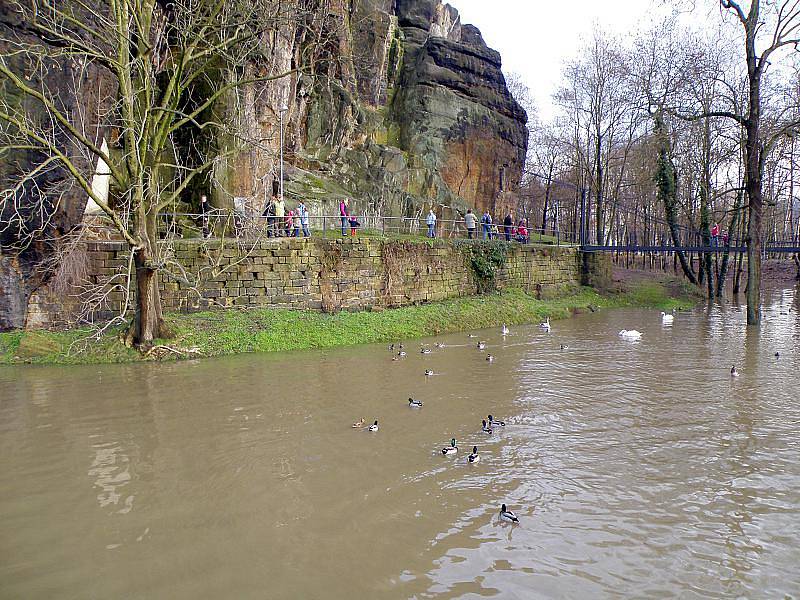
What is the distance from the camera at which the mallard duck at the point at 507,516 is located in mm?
5832

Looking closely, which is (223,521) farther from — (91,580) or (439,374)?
(439,374)

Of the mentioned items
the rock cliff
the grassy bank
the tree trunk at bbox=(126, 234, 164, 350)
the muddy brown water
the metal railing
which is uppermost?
the rock cliff

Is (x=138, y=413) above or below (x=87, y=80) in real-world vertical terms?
below

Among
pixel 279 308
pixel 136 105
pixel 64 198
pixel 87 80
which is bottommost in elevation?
pixel 279 308

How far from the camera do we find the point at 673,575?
16.2 ft

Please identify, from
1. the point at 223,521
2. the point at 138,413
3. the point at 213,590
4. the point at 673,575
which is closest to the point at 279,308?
the point at 138,413

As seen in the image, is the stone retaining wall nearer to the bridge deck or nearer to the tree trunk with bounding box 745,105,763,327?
the bridge deck

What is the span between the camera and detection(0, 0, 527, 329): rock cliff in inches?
869

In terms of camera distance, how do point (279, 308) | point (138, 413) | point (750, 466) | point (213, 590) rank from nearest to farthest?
1. point (213, 590)
2. point (750, 466)
3. point (138, 413)
4. point (279, 308)

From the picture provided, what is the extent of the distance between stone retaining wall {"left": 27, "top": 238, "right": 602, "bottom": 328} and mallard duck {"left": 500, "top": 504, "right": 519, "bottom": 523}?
35.6 feet

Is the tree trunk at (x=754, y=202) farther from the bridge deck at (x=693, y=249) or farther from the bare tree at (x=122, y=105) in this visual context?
the bare tree at (x=122, y=105)

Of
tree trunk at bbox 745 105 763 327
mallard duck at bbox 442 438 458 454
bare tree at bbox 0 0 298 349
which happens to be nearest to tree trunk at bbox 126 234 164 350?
bare tree at bbox 0 0 298 349

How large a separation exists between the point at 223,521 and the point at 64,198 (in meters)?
13.9

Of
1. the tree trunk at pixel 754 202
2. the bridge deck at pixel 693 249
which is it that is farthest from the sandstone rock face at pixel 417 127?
the tree trunk at pixel 754 202
